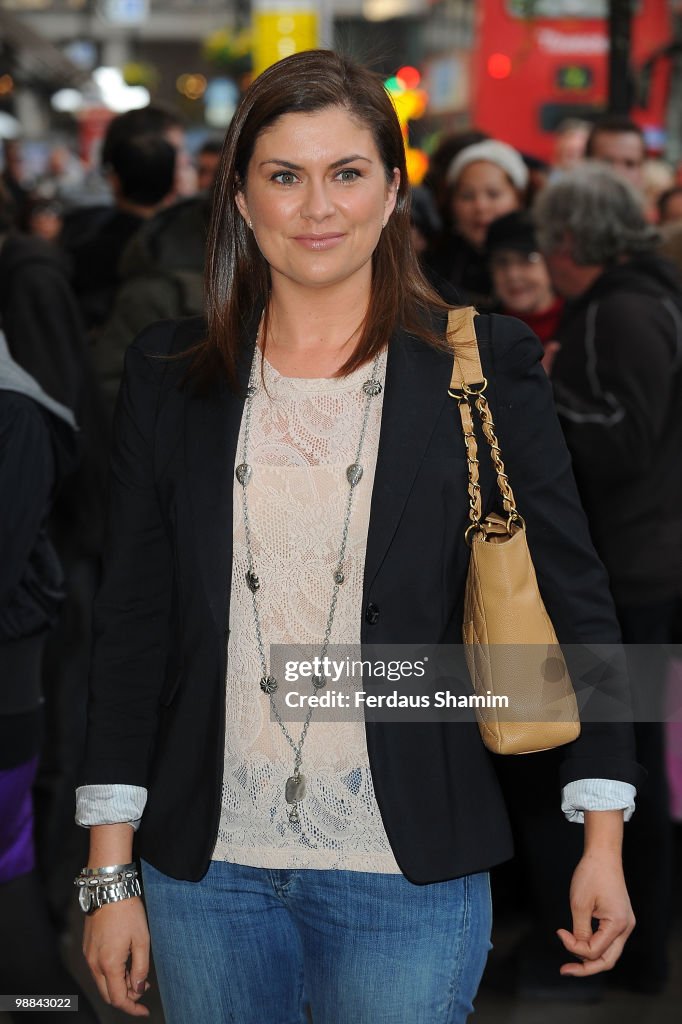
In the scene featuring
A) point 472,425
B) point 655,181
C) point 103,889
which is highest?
point 655,181

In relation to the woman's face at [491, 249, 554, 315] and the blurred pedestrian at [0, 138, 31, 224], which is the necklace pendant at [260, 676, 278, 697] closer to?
the woman's face at [491, 249, 554, 315]

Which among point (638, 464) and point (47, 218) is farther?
point (47, 218)

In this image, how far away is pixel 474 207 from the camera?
5.60m

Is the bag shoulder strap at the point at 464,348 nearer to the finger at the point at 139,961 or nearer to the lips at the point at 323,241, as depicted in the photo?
the lips at the point at 323,241

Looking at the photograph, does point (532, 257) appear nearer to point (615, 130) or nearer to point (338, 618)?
point (615, 130)

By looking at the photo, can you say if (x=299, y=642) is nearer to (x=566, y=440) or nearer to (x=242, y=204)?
(x=242, y=204)

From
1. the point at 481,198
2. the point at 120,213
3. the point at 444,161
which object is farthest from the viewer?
the point at 444,161

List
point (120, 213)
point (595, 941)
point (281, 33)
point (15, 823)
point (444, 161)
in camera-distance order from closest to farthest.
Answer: point (595, 941)
point (15, 823)
point (120, 213)
point (444, 161)
point (281, 33)

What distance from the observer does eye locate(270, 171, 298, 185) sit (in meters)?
2.16

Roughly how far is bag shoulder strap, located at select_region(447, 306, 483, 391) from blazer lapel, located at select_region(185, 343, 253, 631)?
35cm

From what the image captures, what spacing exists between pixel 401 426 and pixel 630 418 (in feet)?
6.29

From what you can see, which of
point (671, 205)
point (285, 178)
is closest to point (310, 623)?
point (285, 178)

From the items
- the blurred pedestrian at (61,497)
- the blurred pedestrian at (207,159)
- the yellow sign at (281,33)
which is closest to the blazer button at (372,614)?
the blurred pedestrian at (61,497)

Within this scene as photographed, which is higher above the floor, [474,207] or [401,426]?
[474,207]
